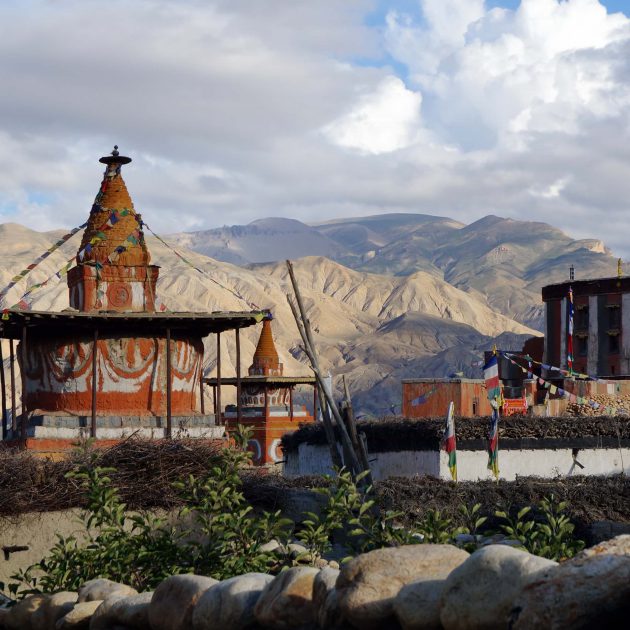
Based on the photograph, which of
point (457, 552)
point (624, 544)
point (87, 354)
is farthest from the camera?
point (87, 354)

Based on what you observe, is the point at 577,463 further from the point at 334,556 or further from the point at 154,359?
the point at 334,556

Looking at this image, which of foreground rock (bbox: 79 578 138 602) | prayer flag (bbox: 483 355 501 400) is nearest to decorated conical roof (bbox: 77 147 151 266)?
prayer flag (bbox: 483 355 501 400)

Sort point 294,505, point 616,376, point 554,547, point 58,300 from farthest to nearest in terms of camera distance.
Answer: point 58,300, point 616,376, point 294,505, point 554,547

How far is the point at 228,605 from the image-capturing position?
10.3 meters

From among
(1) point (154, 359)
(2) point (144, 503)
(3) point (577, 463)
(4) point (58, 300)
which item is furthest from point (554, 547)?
(4) point (58, 300)

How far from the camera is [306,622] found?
32.4 feet

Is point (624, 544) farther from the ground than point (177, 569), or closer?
farther from the ground

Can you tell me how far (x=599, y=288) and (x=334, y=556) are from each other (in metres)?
70.6

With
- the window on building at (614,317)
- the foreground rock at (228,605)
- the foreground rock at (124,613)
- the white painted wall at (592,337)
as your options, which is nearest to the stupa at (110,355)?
the foreground rock at (124,613)

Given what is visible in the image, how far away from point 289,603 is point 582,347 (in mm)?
81095

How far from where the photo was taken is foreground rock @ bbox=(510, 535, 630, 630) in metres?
7.52

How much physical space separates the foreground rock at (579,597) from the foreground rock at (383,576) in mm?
1512

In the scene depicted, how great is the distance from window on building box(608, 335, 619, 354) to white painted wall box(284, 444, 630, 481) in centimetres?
4922

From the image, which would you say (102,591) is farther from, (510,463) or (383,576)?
(510,463)
